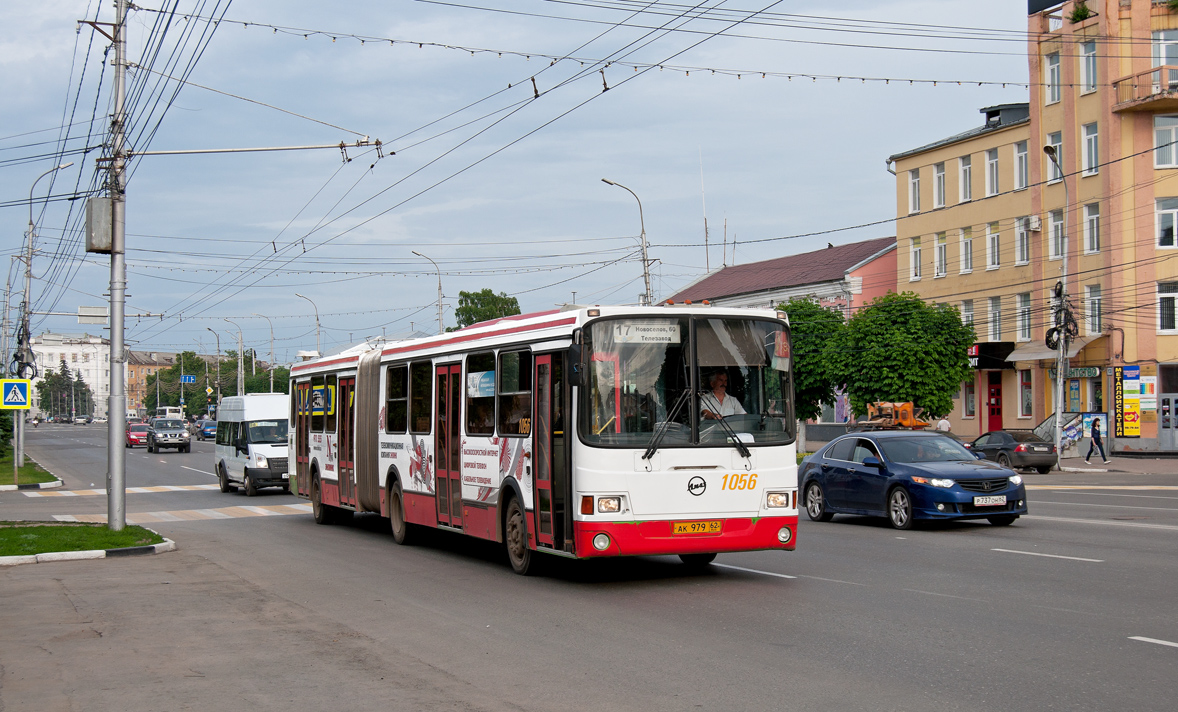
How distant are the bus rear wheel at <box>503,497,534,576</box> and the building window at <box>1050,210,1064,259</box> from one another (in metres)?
39.3

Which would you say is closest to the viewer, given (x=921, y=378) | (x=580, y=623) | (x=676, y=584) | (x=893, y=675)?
(x=893, y=675)

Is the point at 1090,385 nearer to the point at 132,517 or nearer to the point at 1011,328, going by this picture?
the point at 1011,328

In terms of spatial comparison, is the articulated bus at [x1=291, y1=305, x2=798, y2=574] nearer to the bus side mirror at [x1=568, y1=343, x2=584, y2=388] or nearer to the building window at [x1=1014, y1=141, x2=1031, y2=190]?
the bus side mirror at [x1=568, y1=343, x2=584, y2=388]

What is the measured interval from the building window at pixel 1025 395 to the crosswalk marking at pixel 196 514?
112ft

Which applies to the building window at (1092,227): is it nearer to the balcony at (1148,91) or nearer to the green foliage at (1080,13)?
the balcony at (1148,91)

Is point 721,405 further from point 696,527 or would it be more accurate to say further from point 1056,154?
point 1056,154

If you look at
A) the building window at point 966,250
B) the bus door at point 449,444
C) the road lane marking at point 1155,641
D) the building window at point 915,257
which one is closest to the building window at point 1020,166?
the building window at point 966,250

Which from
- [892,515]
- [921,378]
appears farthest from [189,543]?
[921,378]

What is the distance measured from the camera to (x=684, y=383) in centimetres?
1161

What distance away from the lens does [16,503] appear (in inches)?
1120

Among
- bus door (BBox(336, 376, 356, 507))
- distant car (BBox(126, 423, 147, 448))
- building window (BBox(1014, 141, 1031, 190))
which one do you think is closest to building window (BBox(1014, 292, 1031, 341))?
building window (BBox(1014, 141, 1031, 190))

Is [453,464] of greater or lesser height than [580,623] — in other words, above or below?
above

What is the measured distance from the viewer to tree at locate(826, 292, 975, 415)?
44.8 metres

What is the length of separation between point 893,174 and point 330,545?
4746cm
